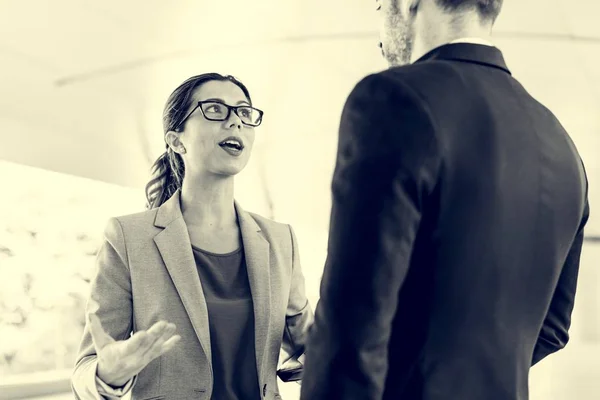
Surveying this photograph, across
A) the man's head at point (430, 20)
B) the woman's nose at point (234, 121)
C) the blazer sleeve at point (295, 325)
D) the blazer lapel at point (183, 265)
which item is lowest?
the blazer sleeve at point (295, 325)

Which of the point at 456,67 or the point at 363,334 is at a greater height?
the point at 456,67

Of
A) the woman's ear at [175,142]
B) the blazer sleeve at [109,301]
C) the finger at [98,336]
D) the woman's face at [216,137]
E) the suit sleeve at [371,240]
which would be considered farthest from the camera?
the woman's ear at [175,142]

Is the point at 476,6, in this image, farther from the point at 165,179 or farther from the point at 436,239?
the point at 165,179

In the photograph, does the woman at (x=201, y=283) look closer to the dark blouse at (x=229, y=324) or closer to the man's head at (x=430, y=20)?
the dark blouse at (x=229, y=324)

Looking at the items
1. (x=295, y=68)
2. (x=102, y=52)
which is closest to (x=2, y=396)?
(x=102, y=52)

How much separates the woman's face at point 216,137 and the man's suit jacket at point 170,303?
16cm

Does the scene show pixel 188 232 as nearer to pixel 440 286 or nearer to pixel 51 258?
pixel 440 286

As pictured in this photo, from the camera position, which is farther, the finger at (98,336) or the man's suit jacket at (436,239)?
the finger at (98,336)

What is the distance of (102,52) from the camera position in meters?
4.53

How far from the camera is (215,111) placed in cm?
175

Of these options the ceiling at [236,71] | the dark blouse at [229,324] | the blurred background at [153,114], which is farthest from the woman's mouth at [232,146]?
the ceiling at [236,71]

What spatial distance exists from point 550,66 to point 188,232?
503 centimetres

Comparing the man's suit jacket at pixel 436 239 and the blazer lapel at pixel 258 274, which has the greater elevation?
the man's suit jacket at pixel 436 239

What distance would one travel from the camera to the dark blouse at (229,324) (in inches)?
61.2
